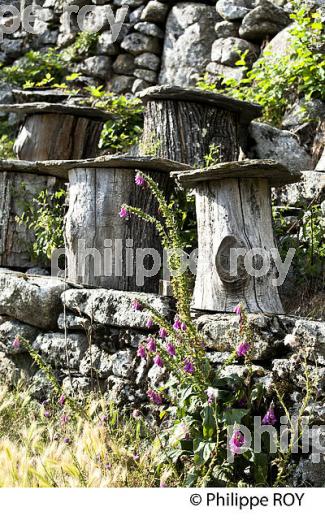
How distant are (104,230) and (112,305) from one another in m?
0.59

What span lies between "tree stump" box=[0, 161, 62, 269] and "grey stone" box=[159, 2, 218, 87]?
3.80 meters

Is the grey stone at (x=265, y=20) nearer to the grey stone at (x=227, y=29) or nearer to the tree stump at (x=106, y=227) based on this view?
the grey stone at (x=227, y=29)

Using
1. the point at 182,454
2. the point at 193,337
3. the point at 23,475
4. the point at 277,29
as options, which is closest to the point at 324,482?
the point at 182,454

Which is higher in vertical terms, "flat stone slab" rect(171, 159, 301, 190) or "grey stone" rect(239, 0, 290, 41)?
"grey stone" rect(239, 0, 290, 41)

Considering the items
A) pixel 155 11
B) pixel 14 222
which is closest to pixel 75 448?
pixel 14 222

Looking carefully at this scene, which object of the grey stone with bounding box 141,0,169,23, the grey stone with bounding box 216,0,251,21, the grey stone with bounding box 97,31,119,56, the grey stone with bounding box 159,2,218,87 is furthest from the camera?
the grey stone with bounding box 97,31,119,56

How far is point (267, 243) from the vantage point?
392cm

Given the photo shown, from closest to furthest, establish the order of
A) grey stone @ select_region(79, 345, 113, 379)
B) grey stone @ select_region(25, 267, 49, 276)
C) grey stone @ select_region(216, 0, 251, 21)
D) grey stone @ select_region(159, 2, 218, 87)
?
grey stone @ select_region(79, 345, 113, 379)
grey stone @ select_region(25, 267, 49, 276)
grey stone @ select_region(216, 0, 251, 21)
grey stone @ select_region(159, 2, 218, 87)

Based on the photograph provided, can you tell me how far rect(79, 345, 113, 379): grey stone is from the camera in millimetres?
4086

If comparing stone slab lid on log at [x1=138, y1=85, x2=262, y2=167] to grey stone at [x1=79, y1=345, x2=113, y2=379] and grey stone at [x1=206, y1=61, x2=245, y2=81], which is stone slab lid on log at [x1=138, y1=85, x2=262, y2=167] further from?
grey stone at [x1=206, y1=61, x2=245, y2=81]

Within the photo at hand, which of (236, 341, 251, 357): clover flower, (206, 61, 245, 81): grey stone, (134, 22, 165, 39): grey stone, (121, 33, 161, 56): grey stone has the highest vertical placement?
(134, 22, 165, 39): grey stone

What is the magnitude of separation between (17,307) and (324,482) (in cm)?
220

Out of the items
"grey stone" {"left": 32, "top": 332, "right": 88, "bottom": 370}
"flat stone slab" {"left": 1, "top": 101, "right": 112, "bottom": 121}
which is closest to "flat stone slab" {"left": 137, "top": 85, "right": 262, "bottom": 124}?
"flat stone slab" {"left": 1, "top": 101, "right": 112, "bottom": 121}

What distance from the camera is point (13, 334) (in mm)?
4566
